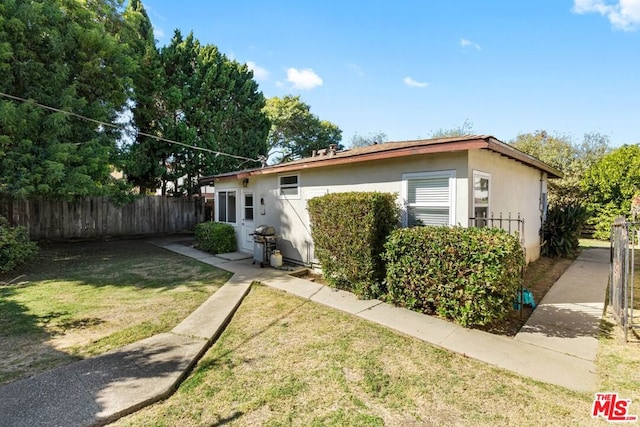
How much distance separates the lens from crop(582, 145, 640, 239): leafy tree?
41.0 ft

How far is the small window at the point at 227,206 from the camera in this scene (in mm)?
A: 11013

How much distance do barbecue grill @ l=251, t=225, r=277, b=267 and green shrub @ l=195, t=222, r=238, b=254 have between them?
Answer: 7.49 feet

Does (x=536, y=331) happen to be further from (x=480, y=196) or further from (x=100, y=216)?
(x=100, y=216)

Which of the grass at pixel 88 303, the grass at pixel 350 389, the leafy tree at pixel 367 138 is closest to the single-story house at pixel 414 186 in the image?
the grass at pixel 88 303

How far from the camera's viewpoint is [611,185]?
42.7 feet

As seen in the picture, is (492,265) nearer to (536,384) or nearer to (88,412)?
(536,384)

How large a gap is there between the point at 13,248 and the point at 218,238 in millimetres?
5089

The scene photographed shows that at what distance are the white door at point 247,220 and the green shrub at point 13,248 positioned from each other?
5.79 meters

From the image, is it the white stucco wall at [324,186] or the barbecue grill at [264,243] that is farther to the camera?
the barbecue grill at [264,243]

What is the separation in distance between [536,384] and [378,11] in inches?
385

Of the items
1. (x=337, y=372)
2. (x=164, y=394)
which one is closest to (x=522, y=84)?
(x=337, y=372)

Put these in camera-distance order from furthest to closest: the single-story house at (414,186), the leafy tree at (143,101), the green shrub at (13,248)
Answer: the leafy tree at (143,101) < the green shrub at (13,248) < the single-story house at (414,186)

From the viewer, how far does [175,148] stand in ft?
48.9

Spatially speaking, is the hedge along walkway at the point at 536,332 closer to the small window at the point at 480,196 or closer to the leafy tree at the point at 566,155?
the small window at the point at 480,196
